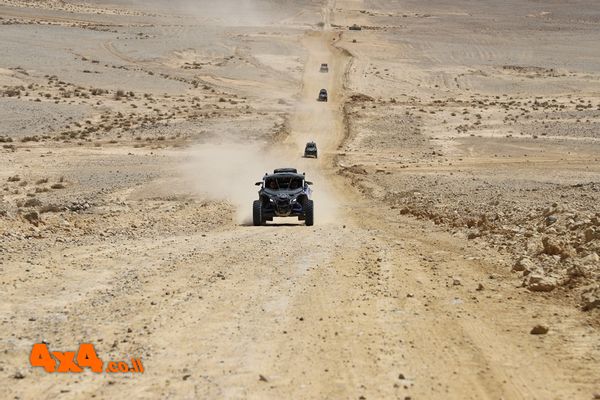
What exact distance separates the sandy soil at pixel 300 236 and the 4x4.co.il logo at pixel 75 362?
19 cm

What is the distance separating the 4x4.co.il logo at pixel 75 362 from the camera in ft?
36.8

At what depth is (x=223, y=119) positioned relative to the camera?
63781 mm

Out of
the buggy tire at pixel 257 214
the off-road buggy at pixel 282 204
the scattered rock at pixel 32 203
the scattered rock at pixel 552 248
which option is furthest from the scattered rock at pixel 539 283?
the scattered rock at pixel 32 203

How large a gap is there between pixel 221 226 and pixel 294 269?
30.1 ft

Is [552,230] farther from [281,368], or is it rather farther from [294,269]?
[281,368]

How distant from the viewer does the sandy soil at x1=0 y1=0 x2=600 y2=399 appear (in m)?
11.5

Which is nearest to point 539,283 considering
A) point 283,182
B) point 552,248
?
point 552,248

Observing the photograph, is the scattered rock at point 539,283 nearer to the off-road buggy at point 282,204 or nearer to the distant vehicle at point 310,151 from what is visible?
the off-road buggy at point 282,204

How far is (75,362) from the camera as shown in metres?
11.4

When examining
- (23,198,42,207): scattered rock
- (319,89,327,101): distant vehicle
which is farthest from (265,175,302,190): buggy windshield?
(319,89,327,101): distant vehicle

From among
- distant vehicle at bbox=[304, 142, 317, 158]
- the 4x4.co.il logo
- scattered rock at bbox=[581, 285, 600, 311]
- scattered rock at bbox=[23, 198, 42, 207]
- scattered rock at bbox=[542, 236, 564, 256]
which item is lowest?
the 4x4.co.il logo

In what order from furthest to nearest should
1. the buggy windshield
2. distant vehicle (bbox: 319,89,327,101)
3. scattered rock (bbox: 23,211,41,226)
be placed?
1. distant vehicle (bbox: 319,89,327,101)
2. the buggy windshield
3. scattered rock (bbox: 23,211,41,226)

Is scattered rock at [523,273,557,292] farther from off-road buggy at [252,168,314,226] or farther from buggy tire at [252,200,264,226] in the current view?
buggy tire at [252,200,264,226]

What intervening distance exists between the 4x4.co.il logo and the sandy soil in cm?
19
